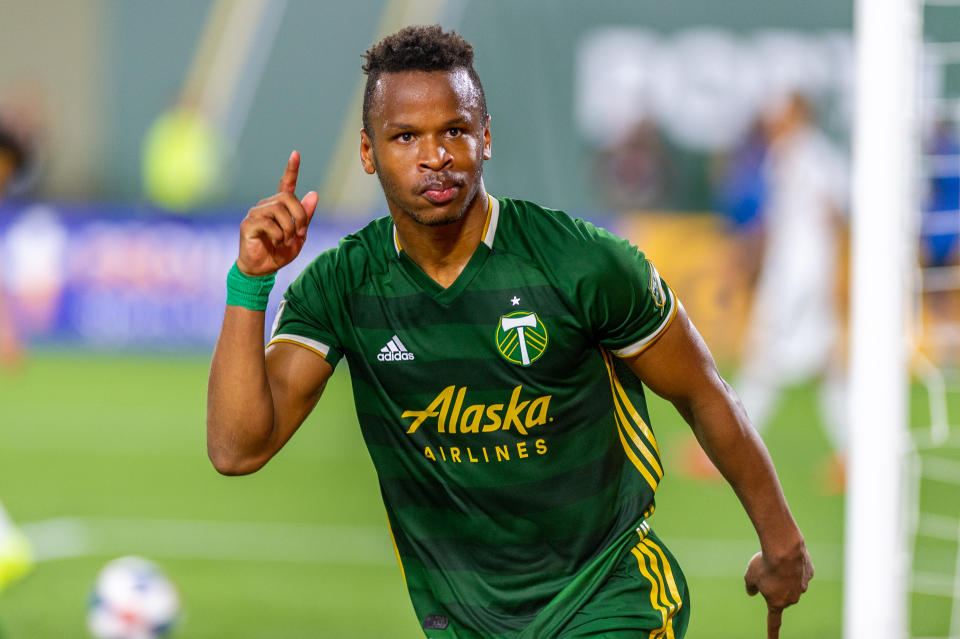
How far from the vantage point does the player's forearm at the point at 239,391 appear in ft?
10.1

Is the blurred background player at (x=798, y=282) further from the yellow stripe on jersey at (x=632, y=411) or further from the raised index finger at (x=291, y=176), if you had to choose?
the raised index finger at (x=291, y=176)

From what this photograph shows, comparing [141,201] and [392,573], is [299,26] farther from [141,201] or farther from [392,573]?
[392,573]

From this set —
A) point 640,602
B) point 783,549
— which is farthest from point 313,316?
point 783,549

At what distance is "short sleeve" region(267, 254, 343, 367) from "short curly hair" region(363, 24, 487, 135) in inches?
14.8

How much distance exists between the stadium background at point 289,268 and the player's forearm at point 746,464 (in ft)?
10.4

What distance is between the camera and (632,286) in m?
3.10

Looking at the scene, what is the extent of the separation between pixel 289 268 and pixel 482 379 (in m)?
11.7

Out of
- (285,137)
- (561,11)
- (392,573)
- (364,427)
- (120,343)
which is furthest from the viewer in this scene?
(285,137)

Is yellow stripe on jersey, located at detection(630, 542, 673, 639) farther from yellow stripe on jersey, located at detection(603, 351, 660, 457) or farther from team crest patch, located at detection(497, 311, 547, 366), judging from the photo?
team crest patch, located at detection(497, 311, 547, 366)

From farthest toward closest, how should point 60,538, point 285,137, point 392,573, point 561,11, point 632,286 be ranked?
point 285,137 → point 561,11 → point 60,538 → point 392,573 → point 632,286

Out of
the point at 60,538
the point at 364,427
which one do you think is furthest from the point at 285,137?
the point at 364,427

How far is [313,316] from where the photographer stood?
3295mm

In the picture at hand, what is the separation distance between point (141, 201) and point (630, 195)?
6708 millimetres

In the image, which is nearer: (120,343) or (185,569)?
(185,569)
